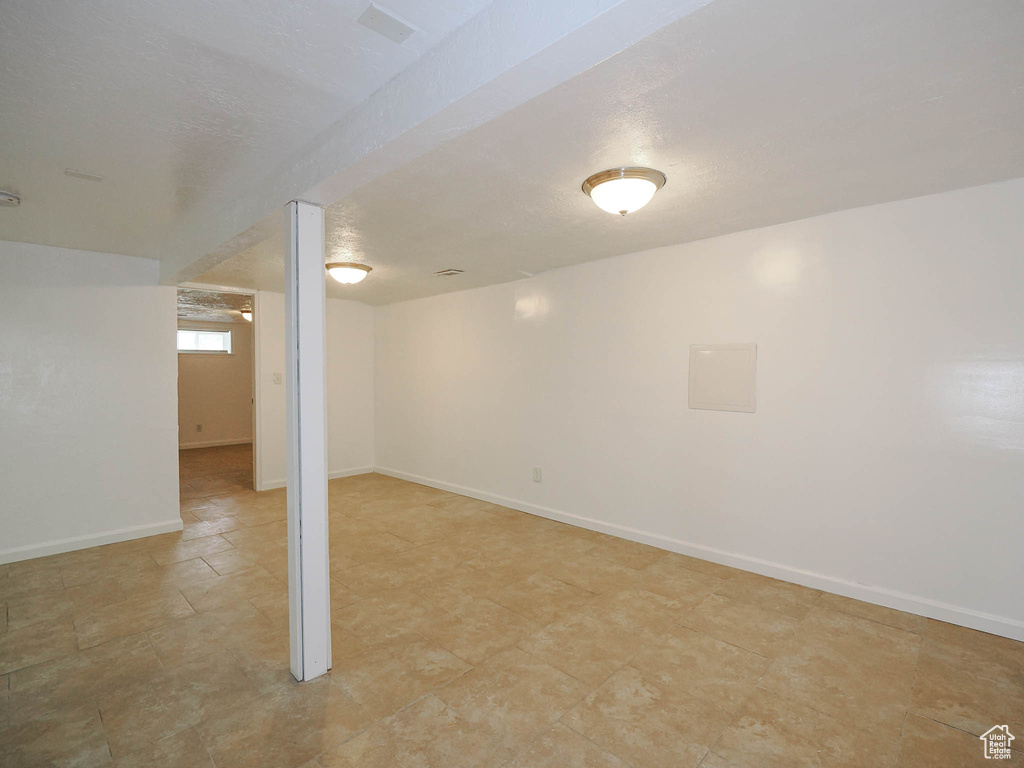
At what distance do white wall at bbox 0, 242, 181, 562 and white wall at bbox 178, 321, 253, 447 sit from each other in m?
5.06

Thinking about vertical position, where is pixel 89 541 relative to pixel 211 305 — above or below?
below

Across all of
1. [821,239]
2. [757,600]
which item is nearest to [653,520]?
[757,600]

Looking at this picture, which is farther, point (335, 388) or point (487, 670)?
point (335, 388)

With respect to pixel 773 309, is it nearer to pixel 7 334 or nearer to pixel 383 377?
pixel 383 377

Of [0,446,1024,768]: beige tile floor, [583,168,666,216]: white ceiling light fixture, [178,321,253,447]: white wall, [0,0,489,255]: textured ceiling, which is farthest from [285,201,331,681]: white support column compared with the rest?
[178,321,253,447]: white wall

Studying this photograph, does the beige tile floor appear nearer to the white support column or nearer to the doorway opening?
the white support column

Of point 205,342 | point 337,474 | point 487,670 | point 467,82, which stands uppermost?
point 467,82

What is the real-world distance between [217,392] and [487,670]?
9164mm

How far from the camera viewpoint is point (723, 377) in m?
3.67

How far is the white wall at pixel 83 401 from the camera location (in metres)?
3.88

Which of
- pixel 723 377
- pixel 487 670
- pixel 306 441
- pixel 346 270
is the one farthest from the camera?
pixel 346 270

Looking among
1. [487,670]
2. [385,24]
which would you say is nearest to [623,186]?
[385,24]

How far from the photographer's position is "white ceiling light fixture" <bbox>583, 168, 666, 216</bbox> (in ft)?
7.97

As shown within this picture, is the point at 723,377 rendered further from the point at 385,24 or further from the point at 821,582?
the point at 385,24
